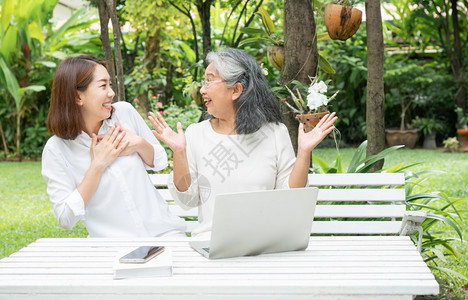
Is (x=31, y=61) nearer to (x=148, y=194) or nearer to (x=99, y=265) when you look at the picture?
(x=148, y=194)

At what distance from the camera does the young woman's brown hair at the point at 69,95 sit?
255 centimetres

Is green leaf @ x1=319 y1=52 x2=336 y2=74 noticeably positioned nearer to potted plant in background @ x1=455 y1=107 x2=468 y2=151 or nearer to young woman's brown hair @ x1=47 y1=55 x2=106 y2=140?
young woman's brown hair @ x1=47 y1=55 x2=106 y2=140

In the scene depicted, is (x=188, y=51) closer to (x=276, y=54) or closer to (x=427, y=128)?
(x=427, y=128)

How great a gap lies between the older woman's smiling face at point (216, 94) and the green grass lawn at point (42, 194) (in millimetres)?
1722

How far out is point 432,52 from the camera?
39.4 feet

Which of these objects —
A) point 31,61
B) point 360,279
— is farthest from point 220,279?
point 31,61

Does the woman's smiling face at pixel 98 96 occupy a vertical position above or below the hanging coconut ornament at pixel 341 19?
below

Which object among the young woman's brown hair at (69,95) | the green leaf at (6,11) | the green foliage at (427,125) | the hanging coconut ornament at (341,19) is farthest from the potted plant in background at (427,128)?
the young woman's brown hair at (69,95)

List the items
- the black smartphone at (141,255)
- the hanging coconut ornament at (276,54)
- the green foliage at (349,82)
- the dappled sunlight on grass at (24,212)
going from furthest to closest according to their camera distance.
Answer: the green foliage at (349,82) → the dappled sunlight on grass at (24,212) → the hanging coconut ornament at (276,54) → the black smartphone at (141,255)

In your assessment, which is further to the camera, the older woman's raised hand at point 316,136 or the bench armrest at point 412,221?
the bench armrest at point 412,221

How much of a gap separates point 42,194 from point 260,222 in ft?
18.5

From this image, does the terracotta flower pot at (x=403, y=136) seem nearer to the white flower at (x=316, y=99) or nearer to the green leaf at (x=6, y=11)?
the green leaf at (x=6, y=11)

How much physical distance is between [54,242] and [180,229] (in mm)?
629

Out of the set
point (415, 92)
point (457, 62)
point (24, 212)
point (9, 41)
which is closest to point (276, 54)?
point (24, 212)
